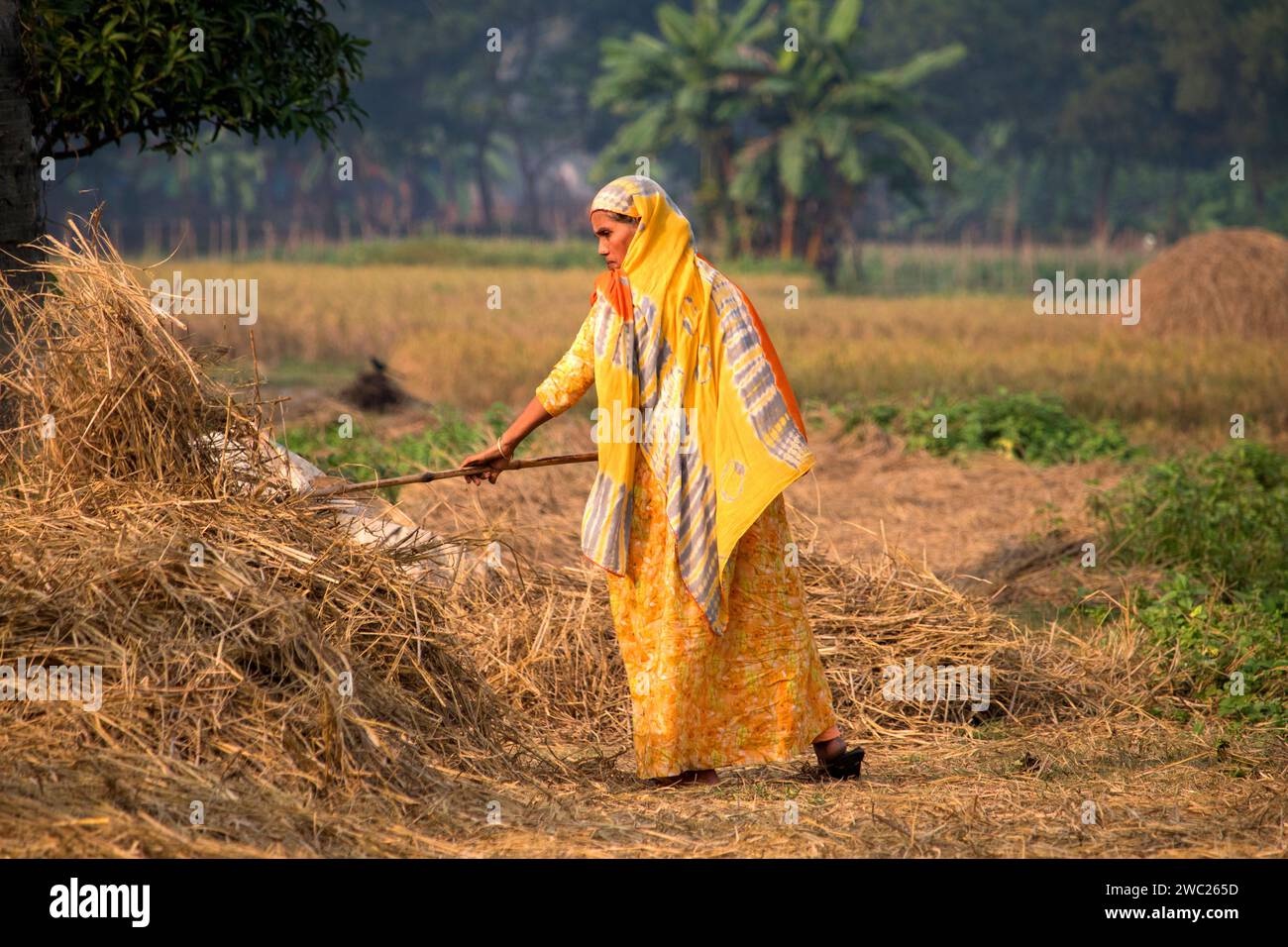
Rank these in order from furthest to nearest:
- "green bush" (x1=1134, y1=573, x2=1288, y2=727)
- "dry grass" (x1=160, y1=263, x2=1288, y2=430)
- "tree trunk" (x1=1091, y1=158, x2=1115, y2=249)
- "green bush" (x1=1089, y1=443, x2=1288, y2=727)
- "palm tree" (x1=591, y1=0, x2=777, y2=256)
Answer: "tree trunk" (x1=1091, y1=158, x2=1115, y2=249) → "palm tree" (x1=591, y1=0, x2=777, y2=256) → "dry grass" (x1=160, y1=263, x2=1288, y2=430) → "green bush" (x1=1089, y1=443, x2=1288, y2=727) → "green bush" (x1=1134, y1=573, x2=1288, y2=727)

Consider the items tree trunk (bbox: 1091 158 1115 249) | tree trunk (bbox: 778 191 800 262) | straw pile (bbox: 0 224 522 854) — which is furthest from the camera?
tree trunk (bbox: 1091 158 1115 249)

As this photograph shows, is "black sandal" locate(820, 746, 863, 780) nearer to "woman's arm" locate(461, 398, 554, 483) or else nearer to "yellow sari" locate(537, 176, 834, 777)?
"yellow sari" locate(537, 176, 834, 777)

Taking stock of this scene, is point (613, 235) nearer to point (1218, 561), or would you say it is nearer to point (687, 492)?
point (687, 492)

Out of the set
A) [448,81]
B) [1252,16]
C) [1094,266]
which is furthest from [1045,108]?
[448,81]

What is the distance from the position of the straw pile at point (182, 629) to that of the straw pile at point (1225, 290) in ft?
41.3

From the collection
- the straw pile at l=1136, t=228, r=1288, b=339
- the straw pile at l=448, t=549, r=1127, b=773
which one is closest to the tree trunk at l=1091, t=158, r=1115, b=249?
the straw pile at l=1136, t=228, r=1288, b=339

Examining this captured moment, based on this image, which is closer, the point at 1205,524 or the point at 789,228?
the point at 1205,524

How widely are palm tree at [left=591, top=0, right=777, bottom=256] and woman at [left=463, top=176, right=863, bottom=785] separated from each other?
25891mm

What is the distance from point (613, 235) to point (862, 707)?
1791mm

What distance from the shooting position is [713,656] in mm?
3891

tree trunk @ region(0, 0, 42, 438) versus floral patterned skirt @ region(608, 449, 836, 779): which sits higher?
tree trunk @ region(0, 0, 42, 438)

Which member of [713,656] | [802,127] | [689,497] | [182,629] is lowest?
[713,656]

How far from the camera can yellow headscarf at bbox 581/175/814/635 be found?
3807 mm

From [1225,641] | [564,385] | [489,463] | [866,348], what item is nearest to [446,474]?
[489,463]
